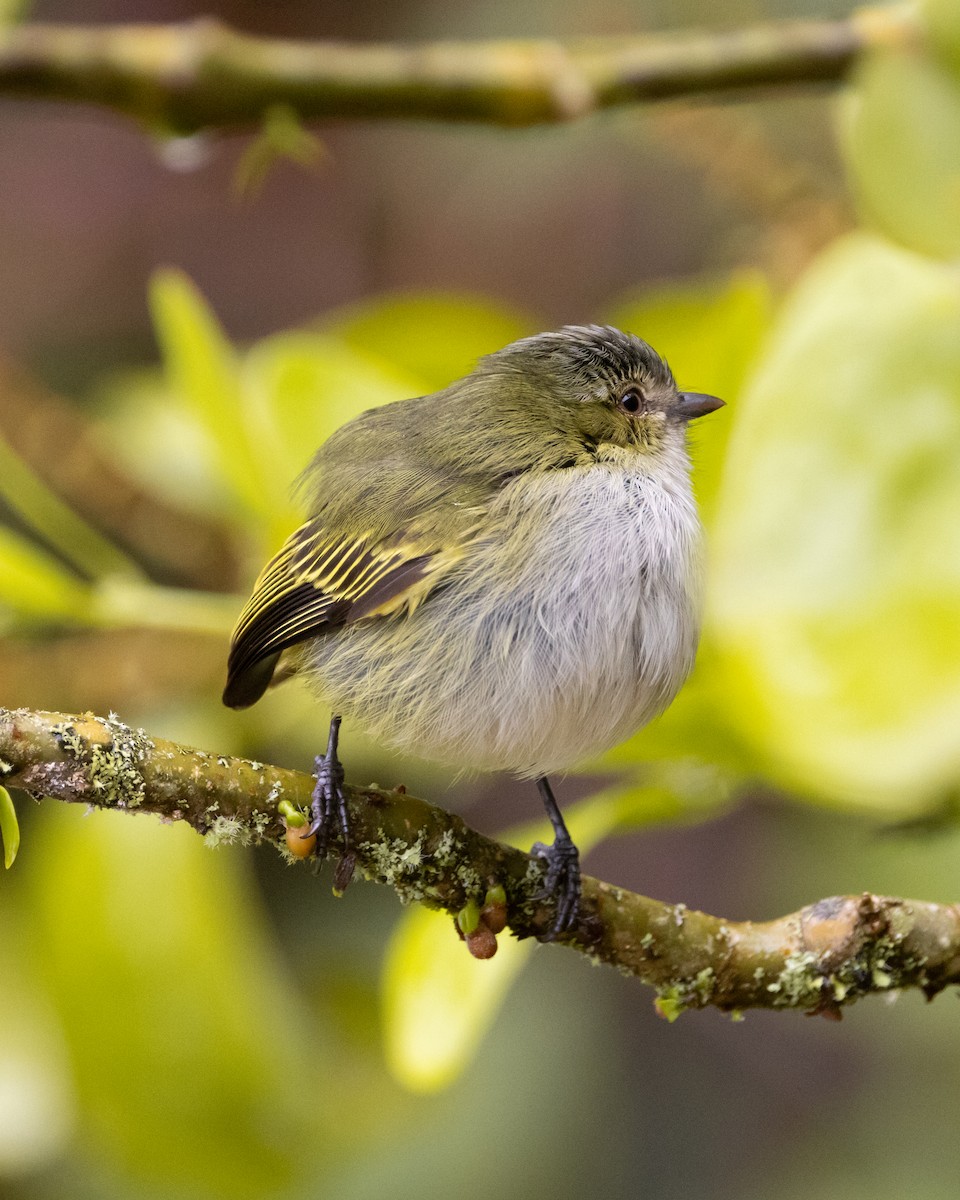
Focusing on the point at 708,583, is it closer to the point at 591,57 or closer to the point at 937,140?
the point at 937,140

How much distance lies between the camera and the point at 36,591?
1127 millimetres

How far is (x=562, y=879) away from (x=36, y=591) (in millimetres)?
530

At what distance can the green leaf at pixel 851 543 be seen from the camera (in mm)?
975

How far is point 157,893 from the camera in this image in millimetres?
1247

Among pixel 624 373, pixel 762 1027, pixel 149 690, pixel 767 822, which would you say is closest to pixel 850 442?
pixel 624 373

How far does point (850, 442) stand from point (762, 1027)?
1244 millimetres

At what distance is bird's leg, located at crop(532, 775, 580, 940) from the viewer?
84cm

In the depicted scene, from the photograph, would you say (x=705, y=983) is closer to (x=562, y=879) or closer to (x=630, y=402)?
(x=562, y=879)

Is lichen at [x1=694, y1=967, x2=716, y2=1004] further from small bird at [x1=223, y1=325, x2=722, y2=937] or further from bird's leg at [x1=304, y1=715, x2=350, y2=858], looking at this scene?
bird's leg at [x1=304, y1=715, x2=350, y2=858]

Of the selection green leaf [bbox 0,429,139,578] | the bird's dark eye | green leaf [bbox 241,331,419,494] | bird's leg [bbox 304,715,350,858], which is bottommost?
bird's leg [bbox 304,715,350,858]

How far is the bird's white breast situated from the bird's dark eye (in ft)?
0.54

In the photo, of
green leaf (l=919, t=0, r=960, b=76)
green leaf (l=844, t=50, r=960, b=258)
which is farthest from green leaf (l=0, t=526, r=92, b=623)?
green leaf (l=919, t=0, r=960, b=76)

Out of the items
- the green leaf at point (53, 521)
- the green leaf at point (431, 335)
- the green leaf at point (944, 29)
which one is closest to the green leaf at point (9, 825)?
the green leaf at point (53, 521)

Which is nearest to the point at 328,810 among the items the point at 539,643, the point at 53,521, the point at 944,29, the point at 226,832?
the point at 226,832
